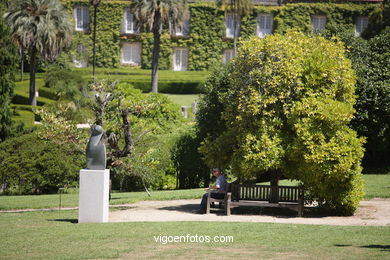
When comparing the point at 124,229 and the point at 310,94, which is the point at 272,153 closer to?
the point at 310,94

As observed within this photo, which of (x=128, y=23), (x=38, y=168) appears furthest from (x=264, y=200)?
(x=128, y=23)

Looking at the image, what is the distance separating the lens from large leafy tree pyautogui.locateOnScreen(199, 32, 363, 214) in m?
15.8

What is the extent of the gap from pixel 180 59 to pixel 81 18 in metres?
9.26

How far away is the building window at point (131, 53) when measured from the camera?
58.0m

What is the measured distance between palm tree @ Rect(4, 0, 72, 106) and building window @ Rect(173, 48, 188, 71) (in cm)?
1838

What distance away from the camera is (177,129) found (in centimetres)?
3039

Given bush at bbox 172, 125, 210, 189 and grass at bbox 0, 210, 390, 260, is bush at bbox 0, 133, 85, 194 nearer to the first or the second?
bush at bbox 172, 125, 210, 189

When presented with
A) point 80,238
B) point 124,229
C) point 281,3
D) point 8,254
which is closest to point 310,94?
point 124,229

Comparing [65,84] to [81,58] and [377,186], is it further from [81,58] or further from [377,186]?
[377,186]

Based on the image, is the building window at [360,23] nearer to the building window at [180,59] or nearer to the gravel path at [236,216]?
the building window at [180,59]

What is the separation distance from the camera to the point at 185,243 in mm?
12336

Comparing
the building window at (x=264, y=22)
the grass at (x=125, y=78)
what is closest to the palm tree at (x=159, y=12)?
the grass at (x=125, y=78)

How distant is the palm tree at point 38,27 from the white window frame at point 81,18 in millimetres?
17120

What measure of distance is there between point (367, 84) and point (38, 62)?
30525 mm
